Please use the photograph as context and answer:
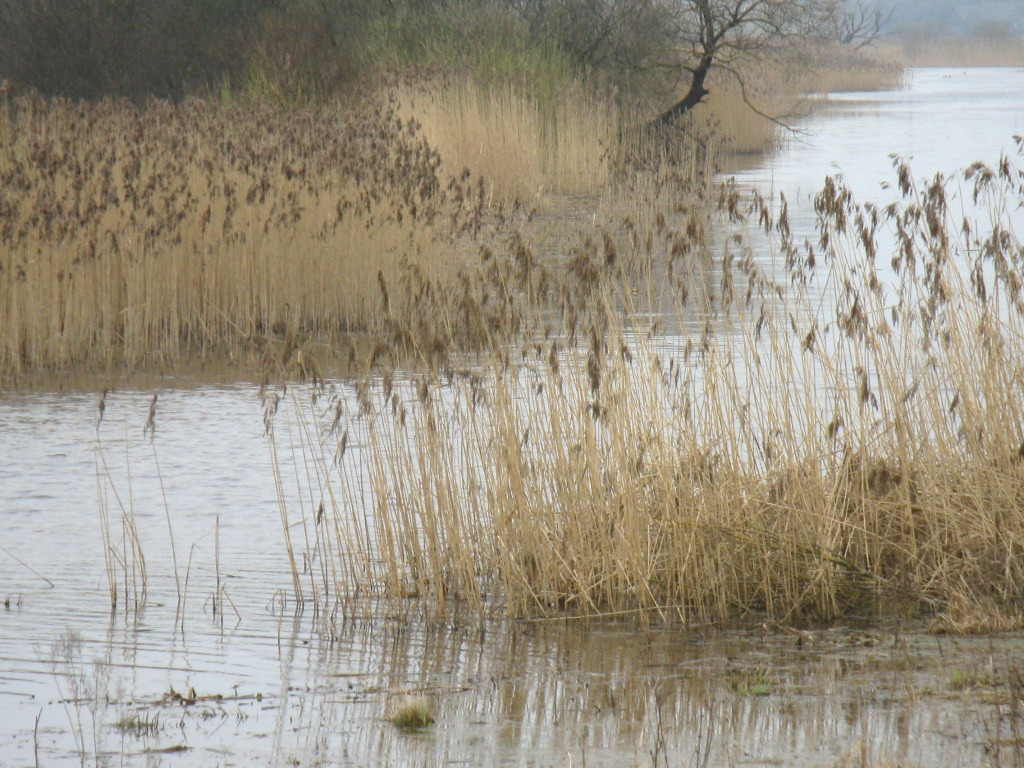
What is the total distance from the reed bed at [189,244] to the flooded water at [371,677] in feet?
10.2

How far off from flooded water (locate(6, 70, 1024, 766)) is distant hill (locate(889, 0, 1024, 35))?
144301mm

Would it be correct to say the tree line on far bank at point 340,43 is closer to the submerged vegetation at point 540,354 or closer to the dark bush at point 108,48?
the dark bush at point 108,48

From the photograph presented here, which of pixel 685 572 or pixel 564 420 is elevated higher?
pixel 564 420

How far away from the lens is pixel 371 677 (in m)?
4.02

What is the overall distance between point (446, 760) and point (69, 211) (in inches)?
274

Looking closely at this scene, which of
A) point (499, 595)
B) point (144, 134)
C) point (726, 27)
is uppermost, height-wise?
point (726, 27)

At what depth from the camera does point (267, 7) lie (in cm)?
2302

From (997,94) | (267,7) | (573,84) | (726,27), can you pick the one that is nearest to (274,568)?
(573,84)

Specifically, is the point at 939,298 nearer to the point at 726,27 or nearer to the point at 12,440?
the point at 12,440

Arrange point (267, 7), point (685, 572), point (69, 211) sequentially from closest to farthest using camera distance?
point (685, 572) < point (69, 211) < point (267, 7)

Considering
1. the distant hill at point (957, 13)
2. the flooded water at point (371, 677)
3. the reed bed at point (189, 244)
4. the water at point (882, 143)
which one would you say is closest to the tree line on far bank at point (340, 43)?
the water at point (882, 143)

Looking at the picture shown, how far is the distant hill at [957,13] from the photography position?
153m

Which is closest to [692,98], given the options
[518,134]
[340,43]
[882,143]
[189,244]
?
[882,143]

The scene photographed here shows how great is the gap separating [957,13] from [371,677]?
181 m
